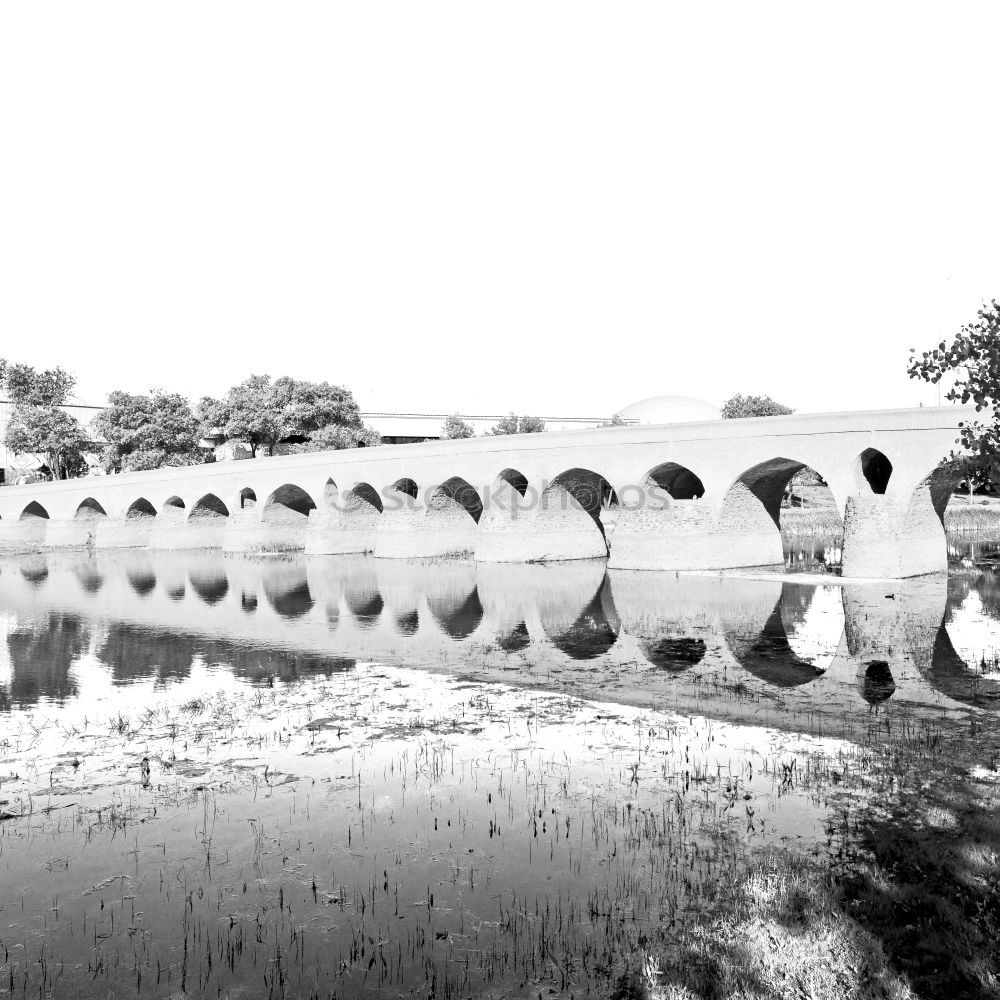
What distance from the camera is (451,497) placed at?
45.1m

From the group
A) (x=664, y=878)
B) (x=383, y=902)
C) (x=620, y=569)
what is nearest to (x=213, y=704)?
(x=383, y=902)

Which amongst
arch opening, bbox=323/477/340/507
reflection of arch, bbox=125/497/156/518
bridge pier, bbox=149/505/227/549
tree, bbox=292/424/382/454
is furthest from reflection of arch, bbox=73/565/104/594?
tree, bbox=292/424/382/454

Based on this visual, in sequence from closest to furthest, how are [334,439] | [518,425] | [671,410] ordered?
[334,439] → [671,410] → [518,425]

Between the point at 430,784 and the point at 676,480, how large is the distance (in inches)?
1256

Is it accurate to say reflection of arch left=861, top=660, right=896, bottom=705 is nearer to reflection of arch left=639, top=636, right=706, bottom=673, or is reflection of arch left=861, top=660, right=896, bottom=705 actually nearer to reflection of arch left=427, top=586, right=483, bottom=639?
reflection of arch left=639, top=636, right=706, bottom=673

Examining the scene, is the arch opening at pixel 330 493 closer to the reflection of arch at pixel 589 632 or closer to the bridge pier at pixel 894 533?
the reflection of arch at pixel 589 632

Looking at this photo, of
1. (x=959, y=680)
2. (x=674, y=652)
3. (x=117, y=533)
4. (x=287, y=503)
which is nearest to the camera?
(x=959, y=680)

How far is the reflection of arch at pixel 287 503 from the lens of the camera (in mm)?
51656

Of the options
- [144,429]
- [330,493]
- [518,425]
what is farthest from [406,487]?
[518,425]

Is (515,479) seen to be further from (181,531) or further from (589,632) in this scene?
(181,531)

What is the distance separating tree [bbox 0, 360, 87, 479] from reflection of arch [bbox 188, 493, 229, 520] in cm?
2210

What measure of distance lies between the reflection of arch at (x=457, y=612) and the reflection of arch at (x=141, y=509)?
36599mm

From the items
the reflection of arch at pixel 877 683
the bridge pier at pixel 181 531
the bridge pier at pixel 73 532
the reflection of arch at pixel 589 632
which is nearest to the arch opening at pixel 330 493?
the bridge pier at pixel 181 531

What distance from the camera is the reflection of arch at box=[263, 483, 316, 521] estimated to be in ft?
169
